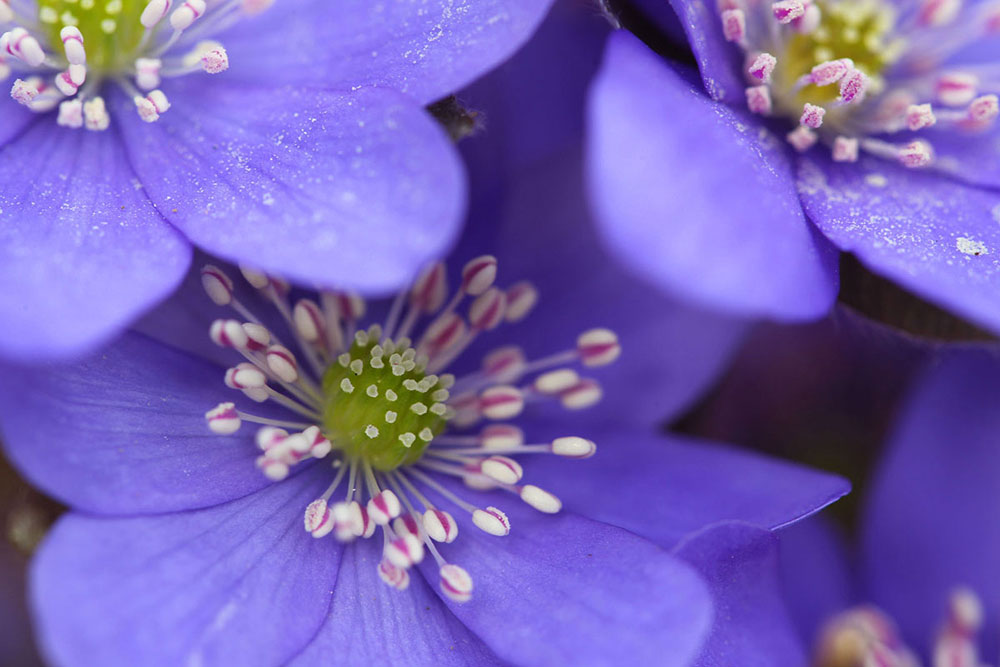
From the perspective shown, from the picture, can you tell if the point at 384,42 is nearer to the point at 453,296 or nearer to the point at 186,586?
the point at 453,296

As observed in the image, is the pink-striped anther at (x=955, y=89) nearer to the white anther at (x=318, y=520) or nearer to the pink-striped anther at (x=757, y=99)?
the pink-striped anther at (x=757, y=99)

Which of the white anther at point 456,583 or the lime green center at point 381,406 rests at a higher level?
the lime green center at point 381,406

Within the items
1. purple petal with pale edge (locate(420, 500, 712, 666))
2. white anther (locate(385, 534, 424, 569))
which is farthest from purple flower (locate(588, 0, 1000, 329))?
white anther (locate(385, 534, 424, 569))

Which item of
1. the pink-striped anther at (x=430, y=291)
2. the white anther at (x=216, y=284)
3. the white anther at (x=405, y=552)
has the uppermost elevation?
the white anther at (x=216, y=284)

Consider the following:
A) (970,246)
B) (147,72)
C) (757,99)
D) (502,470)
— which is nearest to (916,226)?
(970,246)

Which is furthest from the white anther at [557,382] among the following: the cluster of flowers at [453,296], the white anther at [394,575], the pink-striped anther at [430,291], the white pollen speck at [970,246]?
the white pollen speck at [970,246]

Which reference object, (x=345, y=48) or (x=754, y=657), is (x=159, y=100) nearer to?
(x=345, y=48)
